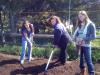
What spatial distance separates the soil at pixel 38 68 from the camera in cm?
984

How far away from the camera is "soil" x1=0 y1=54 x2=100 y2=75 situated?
32.3 ft

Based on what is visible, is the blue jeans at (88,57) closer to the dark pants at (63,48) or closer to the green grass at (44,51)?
the dark pants at (63,48)

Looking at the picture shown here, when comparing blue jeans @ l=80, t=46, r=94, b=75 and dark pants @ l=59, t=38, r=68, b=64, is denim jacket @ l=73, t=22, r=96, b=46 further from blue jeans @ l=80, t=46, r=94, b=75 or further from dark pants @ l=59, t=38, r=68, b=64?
dark pants @ l=59, t=38, r=68, b=64

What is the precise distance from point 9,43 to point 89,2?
29.3 ft

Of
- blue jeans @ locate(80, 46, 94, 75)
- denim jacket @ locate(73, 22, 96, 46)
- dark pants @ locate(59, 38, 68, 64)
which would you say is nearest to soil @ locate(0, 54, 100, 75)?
dark pants @ locate(59, 38, 68, 64)

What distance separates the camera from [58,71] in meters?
9.84

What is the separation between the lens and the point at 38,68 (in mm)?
10211

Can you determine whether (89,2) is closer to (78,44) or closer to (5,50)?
(5,50)

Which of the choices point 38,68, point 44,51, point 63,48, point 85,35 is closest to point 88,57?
point 85,35

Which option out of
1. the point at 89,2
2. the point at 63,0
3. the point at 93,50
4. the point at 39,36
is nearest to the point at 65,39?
the point at 93,50

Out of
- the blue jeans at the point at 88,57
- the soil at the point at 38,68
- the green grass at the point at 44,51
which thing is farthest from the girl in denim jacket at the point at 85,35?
the green grass at the point at 44,51

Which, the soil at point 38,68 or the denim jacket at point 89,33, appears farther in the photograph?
the soil at point 38,68

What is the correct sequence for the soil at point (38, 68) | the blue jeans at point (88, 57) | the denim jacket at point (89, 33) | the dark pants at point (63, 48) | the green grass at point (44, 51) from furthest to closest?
the green grass at point (44, 51) → the dark pants at point (63, 48) → the soil at point (38, 68) → the blue jeans at point (88, 57) → the denim jacket at point (89, 33)

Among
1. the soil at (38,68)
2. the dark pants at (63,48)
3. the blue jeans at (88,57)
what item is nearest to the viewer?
the blue jeans at (88,57)
